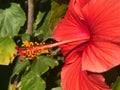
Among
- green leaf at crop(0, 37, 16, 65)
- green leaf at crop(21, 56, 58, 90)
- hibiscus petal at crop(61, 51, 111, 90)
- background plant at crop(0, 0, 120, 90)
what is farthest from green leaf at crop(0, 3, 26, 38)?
hibiscus petal at crop(61, 51, 111, 90)

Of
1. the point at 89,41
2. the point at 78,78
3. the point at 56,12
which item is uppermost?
the point at 56,12

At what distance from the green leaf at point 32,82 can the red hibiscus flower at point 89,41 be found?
6.2 inches

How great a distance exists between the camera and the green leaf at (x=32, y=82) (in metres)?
1.59

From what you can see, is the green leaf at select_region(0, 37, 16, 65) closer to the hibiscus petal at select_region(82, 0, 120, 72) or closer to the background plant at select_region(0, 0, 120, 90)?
the background plant at select_region(0, 0, 120, 90)

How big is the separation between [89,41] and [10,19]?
1.69 feet

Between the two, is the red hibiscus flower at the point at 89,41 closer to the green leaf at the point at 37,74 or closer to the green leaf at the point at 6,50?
the green leaf at the point at 37,74

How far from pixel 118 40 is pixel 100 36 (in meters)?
0.08

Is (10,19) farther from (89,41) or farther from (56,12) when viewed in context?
(89,41)

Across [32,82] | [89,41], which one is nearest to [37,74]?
[32,82]

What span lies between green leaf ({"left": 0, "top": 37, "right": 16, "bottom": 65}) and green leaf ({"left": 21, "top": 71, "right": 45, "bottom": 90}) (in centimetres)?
11

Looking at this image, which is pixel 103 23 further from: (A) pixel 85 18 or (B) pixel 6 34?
(B) pixel 6 34

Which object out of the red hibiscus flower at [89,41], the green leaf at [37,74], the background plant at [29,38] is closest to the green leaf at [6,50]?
the background plant at [29,38]

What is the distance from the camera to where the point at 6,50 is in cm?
167

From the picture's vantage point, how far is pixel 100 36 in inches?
52.2
